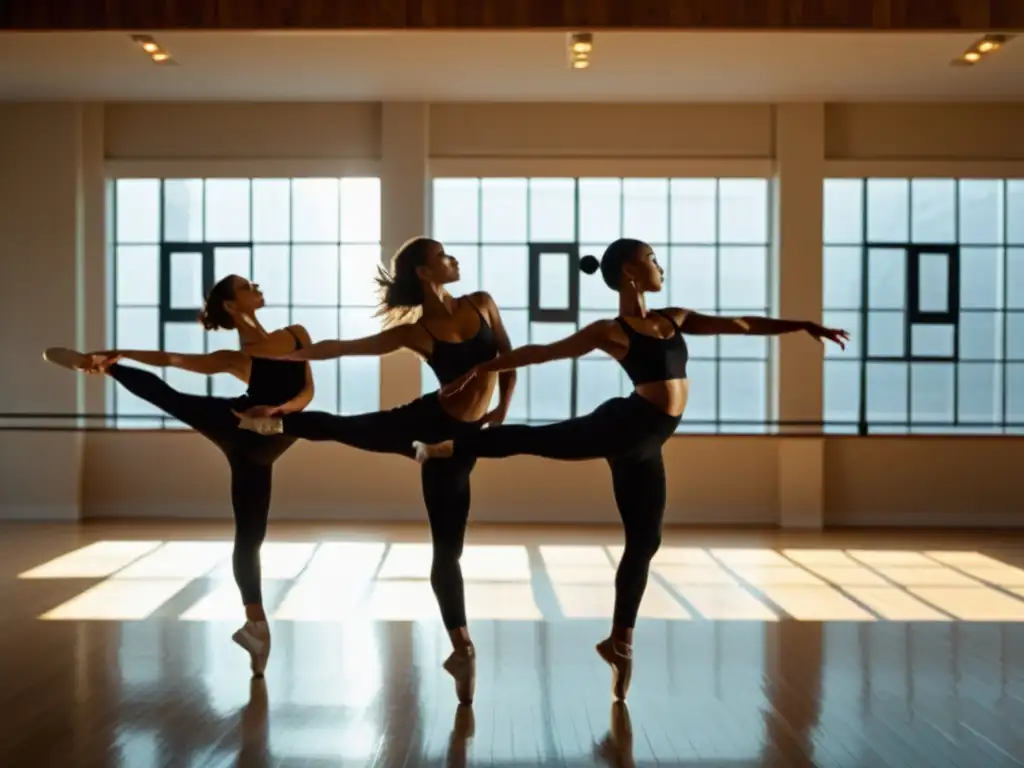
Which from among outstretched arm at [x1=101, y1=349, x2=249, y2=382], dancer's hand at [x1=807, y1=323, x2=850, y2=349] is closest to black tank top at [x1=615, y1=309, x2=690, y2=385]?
dancer's hand at [x1=807, y1=323, x2=850, y2=349]

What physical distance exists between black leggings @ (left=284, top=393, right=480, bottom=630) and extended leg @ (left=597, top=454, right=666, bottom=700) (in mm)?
531

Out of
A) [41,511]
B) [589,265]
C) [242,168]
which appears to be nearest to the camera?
[589,265]

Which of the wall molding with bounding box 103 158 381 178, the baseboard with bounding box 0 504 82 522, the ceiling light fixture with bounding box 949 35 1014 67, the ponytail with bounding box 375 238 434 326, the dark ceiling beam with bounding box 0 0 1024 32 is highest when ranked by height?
the ceiling light fixture with bounding box 949 35 1014 67

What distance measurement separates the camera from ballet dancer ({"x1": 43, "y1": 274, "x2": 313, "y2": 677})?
14.3ft

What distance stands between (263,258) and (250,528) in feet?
18.1

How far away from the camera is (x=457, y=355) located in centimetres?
416

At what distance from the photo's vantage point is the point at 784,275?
940 centimetres

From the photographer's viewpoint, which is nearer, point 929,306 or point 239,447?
point 239,447

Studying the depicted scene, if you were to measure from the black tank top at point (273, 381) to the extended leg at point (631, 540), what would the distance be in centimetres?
124

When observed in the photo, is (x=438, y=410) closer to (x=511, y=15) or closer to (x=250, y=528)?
(x=250, y=528)

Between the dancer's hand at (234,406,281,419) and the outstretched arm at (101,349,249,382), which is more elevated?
the outstretched arm at (101,349,249,382)

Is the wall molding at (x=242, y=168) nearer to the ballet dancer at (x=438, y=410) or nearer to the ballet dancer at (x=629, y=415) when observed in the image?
the ballet dancer at (x=438, y=410)

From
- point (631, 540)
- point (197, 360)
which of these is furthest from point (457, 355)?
point (197, 360)

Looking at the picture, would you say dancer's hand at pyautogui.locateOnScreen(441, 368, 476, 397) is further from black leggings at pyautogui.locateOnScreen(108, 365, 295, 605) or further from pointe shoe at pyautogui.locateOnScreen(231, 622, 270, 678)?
pointe shoe at pyautogui.locateOnScreen(231, 622, 270, 678)
